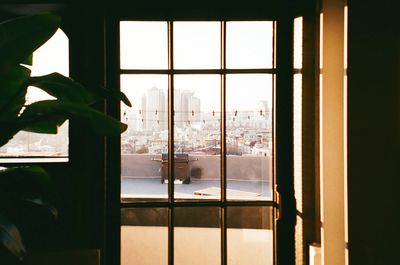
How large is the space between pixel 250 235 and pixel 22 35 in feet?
4.21

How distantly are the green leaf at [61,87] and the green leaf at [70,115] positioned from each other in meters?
0.03

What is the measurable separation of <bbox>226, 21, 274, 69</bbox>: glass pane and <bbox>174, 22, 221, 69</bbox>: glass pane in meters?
0.06

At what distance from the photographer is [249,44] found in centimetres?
165

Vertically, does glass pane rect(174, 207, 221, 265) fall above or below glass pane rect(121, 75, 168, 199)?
below

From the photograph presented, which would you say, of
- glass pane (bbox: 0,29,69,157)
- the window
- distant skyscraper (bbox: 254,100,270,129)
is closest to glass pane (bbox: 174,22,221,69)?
the window

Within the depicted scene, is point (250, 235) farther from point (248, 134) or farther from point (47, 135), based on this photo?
point (47, 135)

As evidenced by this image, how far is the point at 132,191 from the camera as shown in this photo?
1649 millimetres

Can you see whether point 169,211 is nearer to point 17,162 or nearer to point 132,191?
point 132,191

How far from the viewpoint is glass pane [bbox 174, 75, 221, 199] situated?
1.64m

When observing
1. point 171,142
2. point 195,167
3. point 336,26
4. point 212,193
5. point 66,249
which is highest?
point 336,26
